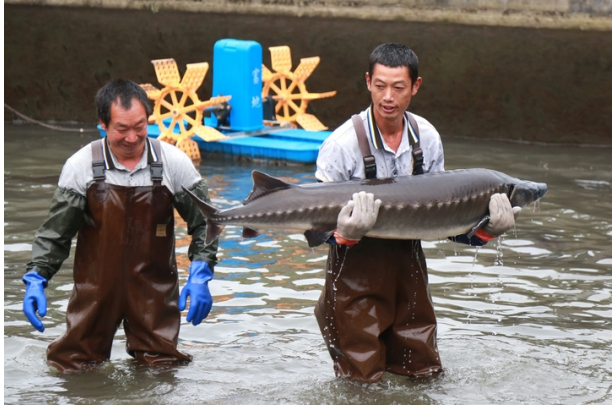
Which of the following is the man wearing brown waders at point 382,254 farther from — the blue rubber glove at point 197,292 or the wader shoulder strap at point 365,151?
the blue rubber glove at point 197,292

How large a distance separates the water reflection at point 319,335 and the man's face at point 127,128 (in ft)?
3.98

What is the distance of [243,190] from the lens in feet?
34.2

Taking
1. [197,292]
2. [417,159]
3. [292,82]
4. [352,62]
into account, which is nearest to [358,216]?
[417,159]

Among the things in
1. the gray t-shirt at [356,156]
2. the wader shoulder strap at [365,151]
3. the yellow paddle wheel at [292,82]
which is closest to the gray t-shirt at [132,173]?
the gray t-shirt at [356,156]

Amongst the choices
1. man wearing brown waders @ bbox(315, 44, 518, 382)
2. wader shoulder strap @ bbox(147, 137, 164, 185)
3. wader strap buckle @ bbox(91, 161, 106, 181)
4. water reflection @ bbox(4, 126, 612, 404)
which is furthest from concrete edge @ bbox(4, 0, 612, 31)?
wader strap buckle @ bbox(91, 161, 106, 181)

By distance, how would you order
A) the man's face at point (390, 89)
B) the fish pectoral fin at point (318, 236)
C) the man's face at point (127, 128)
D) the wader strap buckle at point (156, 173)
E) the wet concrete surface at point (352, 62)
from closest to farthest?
1. the fish pectoral fin at point (318, 236)
2. the man's face at point (390, 89)
3. the man's face at point (127, 128)
4. the wader strap buckle at point (156, 173)
5. the wet concrete surface at point (352, 62)

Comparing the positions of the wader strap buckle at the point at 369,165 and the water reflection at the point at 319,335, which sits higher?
the wader strap buckle at the point at 369,165

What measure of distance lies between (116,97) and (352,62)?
980 centimetres

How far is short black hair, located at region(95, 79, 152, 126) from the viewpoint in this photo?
4.71m

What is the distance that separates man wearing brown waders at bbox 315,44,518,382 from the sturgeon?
97mm

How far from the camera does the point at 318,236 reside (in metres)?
4.39

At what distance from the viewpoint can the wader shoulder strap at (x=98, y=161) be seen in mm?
4773

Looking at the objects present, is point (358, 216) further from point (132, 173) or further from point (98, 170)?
point (98, 170)

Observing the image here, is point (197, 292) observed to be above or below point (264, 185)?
below
